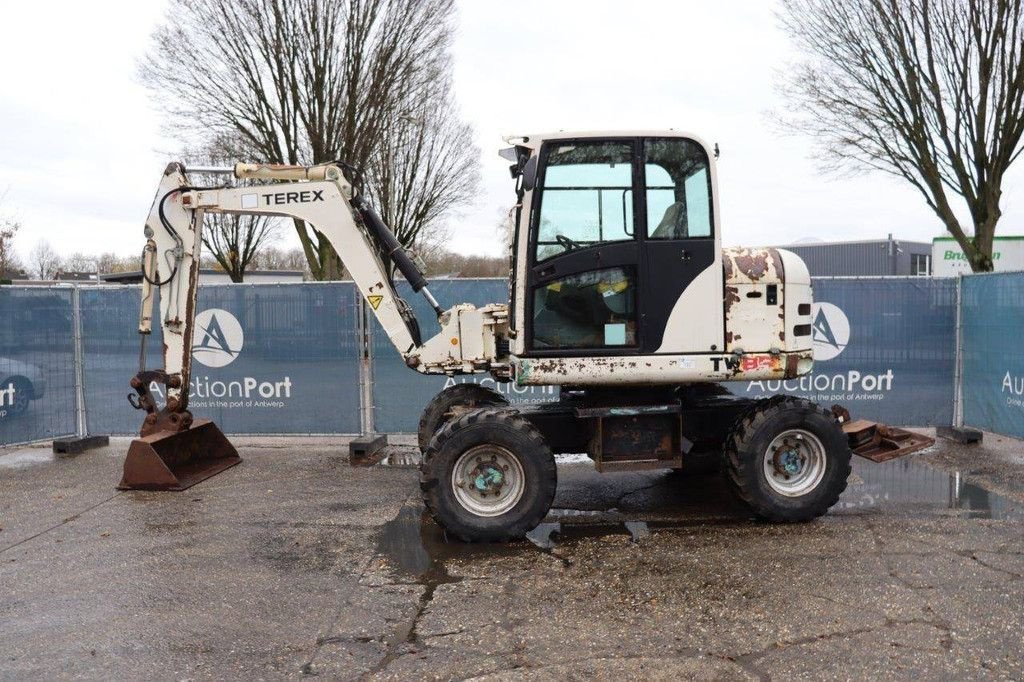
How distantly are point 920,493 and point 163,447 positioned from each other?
728 centimetres

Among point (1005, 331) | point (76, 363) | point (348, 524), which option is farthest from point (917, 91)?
point (76, 363)

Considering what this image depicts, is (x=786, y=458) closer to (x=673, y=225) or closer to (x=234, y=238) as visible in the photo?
(x=673, y=225)

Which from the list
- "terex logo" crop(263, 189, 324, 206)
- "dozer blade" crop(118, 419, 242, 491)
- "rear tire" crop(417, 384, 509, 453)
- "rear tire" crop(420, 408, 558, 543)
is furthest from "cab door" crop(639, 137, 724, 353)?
"dozer blade" crop(118, 419, 242, 491)

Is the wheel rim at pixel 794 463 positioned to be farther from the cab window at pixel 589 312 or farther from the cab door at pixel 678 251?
the cab window at pixel 589 312

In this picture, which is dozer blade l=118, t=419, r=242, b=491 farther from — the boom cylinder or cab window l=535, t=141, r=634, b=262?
cab window l=535, t=141, r=634, b=262

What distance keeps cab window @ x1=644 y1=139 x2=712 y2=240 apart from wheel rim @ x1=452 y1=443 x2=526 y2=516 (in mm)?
2092

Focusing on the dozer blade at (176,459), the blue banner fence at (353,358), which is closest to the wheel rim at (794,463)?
the blue banner fence at (353,358)

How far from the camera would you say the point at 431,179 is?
2541cm

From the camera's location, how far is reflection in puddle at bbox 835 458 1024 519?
7.07 meters

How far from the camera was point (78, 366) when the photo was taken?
10625 millimetres

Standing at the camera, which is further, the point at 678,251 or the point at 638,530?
the point at 638,530

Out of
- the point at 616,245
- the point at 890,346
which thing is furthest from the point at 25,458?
the point at 890,346

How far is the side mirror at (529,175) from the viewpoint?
6.18 meters

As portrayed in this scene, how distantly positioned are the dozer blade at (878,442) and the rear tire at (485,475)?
2.88 metres
